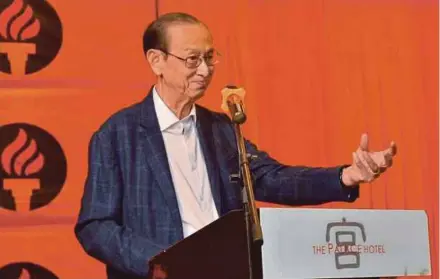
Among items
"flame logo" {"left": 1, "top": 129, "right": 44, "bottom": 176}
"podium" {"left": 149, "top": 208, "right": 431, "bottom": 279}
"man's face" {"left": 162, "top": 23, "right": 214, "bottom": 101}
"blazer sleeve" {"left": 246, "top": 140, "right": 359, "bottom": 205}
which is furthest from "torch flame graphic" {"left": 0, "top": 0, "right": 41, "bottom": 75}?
"podium" {"left": 149, "top": 208, "right": 431, "bottom": 279}

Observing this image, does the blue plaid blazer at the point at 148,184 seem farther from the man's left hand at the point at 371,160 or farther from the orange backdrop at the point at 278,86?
the orange backdrop at the point at 278,86

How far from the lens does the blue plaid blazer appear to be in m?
1.81

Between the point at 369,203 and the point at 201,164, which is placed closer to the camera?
the point at 201,164

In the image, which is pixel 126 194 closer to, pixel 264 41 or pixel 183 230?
pixel 183 230

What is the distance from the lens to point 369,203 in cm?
249

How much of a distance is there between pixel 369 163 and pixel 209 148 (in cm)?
48

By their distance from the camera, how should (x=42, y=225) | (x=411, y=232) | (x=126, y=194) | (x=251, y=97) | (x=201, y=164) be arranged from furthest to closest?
(x=251, y=97)
(x=42, y=225)
(x=201, y=164)
(x=126, y=194)
(x=411, y=232)

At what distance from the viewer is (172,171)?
195 centimetres

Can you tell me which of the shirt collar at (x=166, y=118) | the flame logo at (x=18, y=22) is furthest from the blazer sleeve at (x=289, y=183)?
the flame logo at (x=18, y=22)

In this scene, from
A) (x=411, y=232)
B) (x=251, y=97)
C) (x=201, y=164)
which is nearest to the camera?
(x=411, y=232)

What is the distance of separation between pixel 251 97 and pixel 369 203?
1.69ft

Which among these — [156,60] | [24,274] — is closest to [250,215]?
[156,60]

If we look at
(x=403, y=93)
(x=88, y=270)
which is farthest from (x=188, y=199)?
(x=403, y=93)

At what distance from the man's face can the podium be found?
542 millimetres
